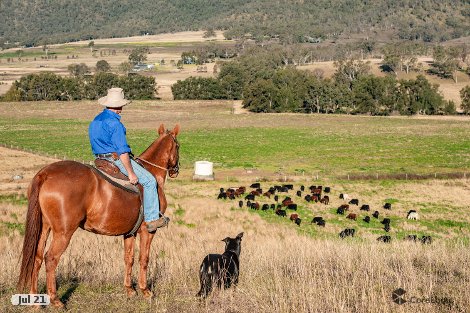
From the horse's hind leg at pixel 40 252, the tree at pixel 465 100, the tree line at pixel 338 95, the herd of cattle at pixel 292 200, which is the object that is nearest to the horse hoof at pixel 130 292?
the horse's hind leg at pixel 40 252

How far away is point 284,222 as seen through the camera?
27.5 metres

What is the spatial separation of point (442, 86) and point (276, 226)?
132601 mm

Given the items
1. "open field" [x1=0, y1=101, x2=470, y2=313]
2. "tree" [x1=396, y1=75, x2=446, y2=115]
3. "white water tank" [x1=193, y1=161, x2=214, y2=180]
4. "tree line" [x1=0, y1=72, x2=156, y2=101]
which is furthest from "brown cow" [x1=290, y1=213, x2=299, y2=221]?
"tree line" [x1=0, y1=72, x2=156, y2=101]

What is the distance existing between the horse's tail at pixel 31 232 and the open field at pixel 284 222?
0.49 m


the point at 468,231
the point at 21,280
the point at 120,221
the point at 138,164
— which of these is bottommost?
the point at 468,231

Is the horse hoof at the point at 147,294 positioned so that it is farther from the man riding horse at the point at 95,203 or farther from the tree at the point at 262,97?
the tree at the point at 262,97

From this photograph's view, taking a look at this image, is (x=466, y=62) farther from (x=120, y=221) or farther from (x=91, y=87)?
(x=120, y=221)

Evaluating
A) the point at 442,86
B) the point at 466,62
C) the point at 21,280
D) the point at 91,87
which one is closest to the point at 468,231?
the point at 21,280

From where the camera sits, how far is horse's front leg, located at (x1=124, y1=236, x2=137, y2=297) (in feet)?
27.6

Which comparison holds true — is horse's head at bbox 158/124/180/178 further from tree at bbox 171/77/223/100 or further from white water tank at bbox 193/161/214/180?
tree at bbox 171/77/223/100

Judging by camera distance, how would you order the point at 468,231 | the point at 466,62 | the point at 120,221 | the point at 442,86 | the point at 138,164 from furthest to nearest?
the point at 466,62 → the point at 442,86 → the point at 468,231 → the point at 138,164 → the point at 120,221

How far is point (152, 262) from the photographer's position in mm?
10914
